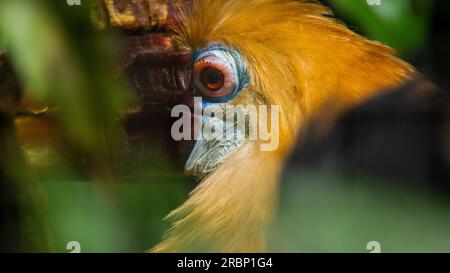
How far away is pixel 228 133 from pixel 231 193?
263 millimetres

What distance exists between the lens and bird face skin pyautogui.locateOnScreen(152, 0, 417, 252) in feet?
7.93

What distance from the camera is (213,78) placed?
8.11ft

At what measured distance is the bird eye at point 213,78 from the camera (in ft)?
8.04

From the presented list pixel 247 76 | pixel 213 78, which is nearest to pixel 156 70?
pixel 213 78

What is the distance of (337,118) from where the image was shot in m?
2.44

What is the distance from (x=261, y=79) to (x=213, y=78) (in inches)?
8.2

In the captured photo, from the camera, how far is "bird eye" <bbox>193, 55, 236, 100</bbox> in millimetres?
2451

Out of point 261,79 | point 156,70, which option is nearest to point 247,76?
point 261,79

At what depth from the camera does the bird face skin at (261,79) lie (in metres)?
2.42

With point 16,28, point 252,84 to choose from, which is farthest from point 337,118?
point 16,28

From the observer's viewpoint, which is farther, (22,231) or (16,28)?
(22,231)

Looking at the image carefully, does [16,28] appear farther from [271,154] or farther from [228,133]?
[271,154]

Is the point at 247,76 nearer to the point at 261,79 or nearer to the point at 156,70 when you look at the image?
the point at 261,79

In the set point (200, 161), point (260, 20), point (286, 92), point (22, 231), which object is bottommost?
point (22, 231)
